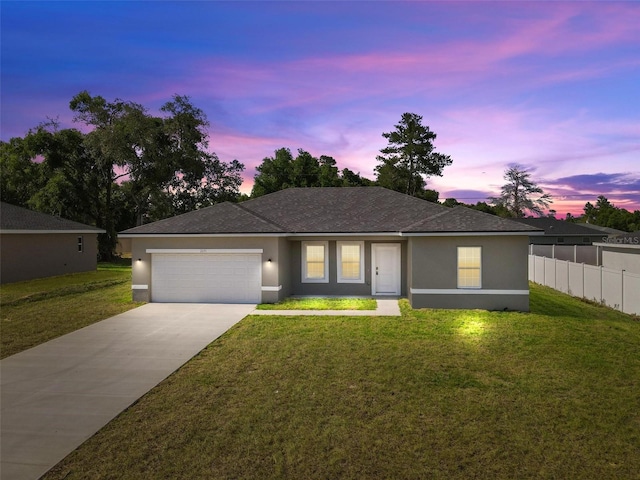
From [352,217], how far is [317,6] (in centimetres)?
817

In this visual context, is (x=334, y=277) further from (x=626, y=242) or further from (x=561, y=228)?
(x=561, y=228)

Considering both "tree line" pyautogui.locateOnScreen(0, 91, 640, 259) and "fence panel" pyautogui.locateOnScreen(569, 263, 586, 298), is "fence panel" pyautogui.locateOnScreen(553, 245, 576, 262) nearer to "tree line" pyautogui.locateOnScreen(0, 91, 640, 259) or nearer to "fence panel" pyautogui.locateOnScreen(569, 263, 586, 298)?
"fence panel" pyautogui.locateOnScreen(569, 263, 586, 298)

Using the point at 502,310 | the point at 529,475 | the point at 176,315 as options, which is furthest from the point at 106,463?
the point at 502,310

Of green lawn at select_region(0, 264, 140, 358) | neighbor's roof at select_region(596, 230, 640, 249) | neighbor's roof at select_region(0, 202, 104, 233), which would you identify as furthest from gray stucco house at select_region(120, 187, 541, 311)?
neighbor's roof at select_region(596, 230, 640, 249)

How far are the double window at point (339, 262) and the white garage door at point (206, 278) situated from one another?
251 centimetres

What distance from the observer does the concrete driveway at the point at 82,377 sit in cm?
485

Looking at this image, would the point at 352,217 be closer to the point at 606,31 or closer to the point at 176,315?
the point at 176,315

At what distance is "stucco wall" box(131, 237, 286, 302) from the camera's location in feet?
47.3

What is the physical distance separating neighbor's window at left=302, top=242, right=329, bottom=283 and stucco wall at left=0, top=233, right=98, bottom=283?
16653mm

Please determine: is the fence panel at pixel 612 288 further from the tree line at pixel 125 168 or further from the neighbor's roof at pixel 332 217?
the tree line at pixel 125 168

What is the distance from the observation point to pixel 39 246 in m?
22.4

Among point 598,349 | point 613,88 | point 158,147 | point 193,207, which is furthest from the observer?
point 193,207

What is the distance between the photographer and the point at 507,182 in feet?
200

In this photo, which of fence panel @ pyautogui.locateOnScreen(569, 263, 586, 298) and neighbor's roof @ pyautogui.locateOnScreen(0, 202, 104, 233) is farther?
neighbor's roof @ pyautogui.locateOnScreen(0, 202, 104, 233)
